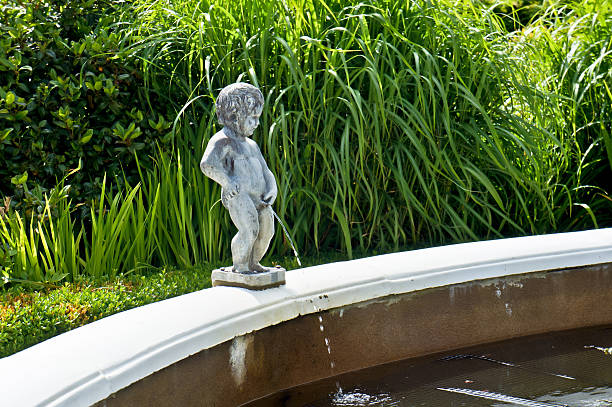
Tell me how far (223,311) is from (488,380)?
3.54 ft

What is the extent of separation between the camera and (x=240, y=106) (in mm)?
2604

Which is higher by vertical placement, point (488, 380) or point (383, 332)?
point (383, 332)

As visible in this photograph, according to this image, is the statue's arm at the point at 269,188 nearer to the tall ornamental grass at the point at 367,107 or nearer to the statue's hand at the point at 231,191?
the statue's hand at the point at 231,191

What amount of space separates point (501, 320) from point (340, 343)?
30.6 inches

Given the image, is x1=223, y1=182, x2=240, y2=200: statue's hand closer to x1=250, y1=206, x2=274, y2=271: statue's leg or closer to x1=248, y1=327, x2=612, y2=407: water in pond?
x1=250, y1=206, x2=274, y2=271: statue's leg

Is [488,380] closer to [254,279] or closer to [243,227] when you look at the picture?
[254,279]

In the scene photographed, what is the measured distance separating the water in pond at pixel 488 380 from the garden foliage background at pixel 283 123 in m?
1.06

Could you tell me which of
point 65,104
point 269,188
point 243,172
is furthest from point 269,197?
point 65,104

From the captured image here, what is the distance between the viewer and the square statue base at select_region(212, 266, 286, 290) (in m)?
2.67

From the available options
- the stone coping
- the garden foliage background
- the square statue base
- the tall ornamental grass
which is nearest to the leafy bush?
the garden foliage background

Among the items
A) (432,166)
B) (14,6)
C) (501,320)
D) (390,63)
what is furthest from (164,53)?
(501,320)

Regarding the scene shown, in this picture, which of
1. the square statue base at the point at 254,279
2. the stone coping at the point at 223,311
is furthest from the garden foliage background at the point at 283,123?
the square statue base at the point at 254,279

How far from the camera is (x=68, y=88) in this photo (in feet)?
13.7

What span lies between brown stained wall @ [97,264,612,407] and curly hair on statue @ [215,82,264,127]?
76 centimetres
